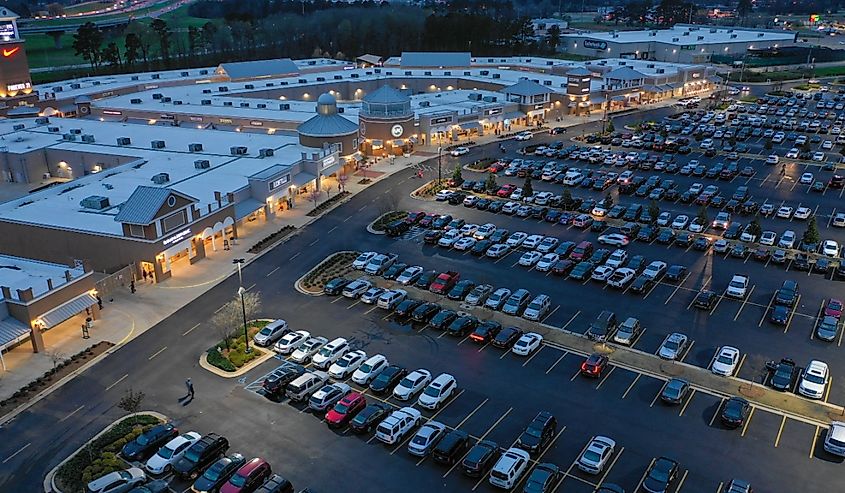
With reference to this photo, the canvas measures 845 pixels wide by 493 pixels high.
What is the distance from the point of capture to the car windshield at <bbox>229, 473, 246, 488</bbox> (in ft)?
113

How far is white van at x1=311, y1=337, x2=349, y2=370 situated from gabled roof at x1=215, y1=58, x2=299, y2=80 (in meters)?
108

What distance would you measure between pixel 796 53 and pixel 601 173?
478 feet

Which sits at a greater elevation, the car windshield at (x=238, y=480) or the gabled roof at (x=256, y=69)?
the gabled roof at (x=256, y=69)

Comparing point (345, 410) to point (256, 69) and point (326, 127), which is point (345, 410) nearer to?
point (326, 127)

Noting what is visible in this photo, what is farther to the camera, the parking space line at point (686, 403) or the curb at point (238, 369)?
the curb at point (238, 369)

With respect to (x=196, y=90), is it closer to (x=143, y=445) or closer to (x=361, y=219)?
(x=361, y=219)

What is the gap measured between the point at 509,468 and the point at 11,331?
1377 inches

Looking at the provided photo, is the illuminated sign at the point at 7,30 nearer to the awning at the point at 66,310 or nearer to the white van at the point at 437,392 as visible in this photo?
the awning at the point at 66,310

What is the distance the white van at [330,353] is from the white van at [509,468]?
15011 mm

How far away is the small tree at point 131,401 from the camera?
40.1m

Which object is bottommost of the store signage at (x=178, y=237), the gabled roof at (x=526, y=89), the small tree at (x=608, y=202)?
the small tree at (x=608, y=202)

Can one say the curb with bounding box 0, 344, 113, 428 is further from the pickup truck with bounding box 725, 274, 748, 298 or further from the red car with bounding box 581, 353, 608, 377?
the pickup truck with bounding box 725, 274, 748, 298

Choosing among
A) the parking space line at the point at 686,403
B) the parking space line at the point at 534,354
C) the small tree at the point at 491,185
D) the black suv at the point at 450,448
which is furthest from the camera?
the small tree at the point at 491,185

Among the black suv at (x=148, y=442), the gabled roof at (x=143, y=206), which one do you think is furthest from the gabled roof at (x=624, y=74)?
the black suv at (x=148, y=442)
